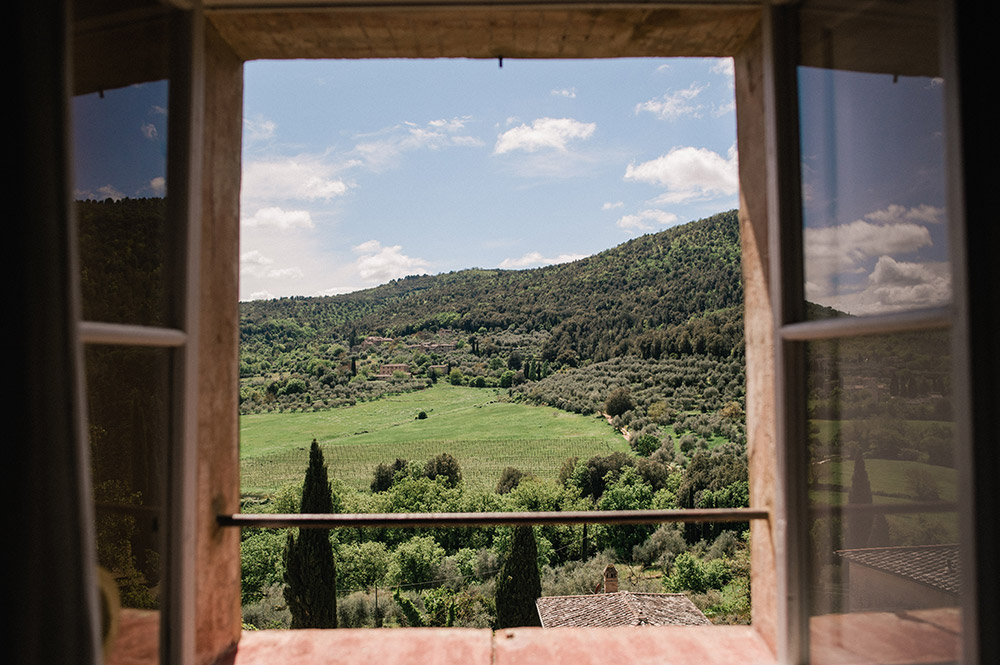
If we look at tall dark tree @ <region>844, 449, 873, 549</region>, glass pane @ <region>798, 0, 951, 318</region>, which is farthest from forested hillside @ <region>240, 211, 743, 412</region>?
tall dark tree @ <region>844, 449, 873, 549</region>

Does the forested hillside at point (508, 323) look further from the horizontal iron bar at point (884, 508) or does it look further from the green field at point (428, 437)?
the horizontal iron bar at point (884, 508)

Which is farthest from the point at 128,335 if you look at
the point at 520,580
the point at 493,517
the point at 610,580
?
the point at 610,580

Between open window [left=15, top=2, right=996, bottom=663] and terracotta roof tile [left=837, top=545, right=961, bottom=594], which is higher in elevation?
open window [left=15, top=2, right=996, bottom=663]

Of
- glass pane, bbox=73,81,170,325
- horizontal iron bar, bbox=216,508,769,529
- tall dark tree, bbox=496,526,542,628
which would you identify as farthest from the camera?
tall dark tree, bbox=496,526,542,628

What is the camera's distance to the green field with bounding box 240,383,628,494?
35.3 meters

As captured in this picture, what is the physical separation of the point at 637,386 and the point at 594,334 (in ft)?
16.1

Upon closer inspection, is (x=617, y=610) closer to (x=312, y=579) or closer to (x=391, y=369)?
(x=312, y=579)

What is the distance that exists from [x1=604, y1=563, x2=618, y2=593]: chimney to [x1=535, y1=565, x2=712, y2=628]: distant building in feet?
9.86

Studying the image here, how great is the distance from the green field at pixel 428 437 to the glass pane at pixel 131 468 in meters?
34.7

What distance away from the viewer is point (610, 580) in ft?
83.0

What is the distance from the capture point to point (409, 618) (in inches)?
1111

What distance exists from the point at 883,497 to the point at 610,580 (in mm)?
26935

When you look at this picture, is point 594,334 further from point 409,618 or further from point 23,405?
point 23,405

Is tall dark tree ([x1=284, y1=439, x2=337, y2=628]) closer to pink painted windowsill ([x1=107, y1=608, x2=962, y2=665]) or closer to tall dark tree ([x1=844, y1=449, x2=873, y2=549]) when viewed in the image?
pink painted windowsill ([x1=107, y1=608, x2=962, y2=665])
